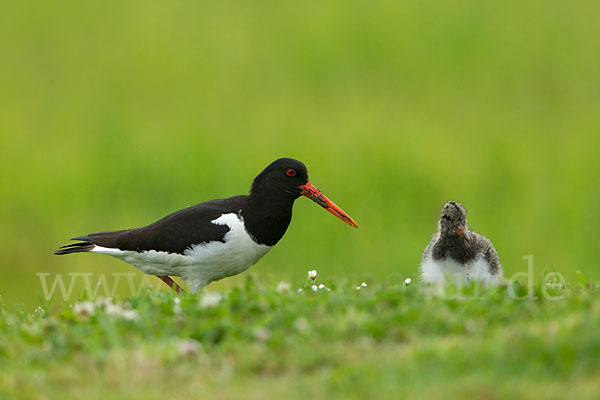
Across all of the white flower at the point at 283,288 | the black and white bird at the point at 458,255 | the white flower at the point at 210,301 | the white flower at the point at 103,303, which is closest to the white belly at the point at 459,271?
the black and white bird at the point at 458,255

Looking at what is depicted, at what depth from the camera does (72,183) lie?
16.0 meters

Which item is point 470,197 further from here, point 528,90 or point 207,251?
point 207,251

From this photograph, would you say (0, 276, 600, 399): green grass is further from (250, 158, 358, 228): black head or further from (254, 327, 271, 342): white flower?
(250, 158, 358, 228): black head

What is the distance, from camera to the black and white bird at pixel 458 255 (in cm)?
866

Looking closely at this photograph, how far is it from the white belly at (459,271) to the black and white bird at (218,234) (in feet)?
5.17

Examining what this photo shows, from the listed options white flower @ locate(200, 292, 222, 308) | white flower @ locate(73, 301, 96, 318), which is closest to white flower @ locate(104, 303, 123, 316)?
white flower @ locate(73, 301, 96, 318)

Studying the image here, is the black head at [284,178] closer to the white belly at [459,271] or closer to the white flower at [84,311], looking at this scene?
the white belly at [459,271]

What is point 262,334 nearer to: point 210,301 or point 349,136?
Answer: point 210,301

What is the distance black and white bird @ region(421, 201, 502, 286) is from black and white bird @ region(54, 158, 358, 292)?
1558 mm

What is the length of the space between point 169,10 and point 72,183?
6.11m

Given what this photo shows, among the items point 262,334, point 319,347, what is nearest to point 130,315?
point 262,334

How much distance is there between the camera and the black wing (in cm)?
947

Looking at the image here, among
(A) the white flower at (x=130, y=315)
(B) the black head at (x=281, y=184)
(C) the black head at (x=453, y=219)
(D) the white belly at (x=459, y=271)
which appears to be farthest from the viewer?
(B) the black head at (x=281, y=184)

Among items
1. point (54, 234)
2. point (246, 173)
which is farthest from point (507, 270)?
point (54, 234)
